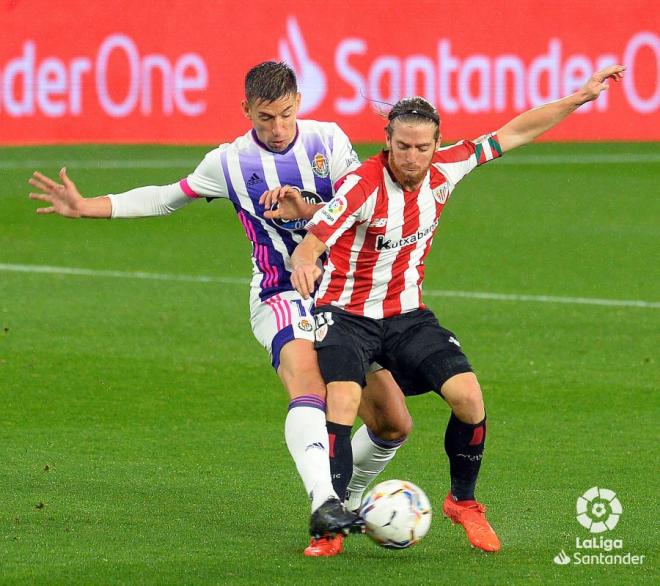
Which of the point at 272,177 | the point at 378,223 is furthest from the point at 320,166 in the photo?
the point at 378,223

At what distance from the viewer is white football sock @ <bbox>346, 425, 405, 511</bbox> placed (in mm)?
6527

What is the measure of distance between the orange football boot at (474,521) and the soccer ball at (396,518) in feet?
0.92

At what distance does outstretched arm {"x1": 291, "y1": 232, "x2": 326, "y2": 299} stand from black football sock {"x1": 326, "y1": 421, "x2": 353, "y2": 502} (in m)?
0.55

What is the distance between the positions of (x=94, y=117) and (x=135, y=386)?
12.1m

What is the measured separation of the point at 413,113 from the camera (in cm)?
605

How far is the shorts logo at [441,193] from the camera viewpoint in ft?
20.8

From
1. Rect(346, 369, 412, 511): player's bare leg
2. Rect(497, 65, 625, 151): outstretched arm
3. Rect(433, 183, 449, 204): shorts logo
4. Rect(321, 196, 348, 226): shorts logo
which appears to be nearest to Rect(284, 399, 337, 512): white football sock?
Rect(346, 369, 412, 511): player's bare leg

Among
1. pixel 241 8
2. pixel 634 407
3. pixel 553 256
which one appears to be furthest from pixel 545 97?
pixel 634 407

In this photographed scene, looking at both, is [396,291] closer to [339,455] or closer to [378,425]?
[378,425]

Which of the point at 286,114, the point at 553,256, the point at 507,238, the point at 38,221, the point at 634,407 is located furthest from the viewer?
the point at 38,221

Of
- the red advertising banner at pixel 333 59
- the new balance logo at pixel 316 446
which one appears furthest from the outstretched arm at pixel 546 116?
the red advertising banner at pixel 333 59

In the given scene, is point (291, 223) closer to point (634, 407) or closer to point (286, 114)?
point (286, 114)

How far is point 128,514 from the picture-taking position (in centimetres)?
643

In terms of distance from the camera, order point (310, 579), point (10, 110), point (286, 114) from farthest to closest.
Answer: point (10, 110) → point (286, 114) → point (310, 579)
